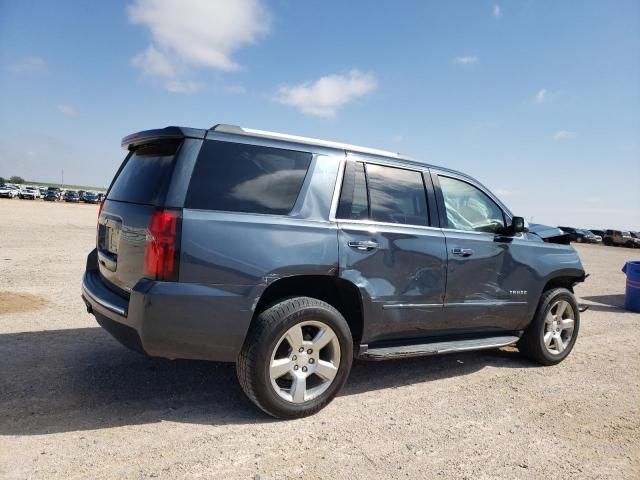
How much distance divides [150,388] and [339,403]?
1.46m

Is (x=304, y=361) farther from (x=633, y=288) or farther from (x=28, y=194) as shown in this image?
Result: (x=28, y=194)

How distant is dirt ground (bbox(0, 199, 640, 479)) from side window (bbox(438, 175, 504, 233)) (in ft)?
4.74

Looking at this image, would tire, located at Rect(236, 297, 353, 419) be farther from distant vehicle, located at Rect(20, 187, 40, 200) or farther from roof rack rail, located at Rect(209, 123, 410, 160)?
distant vehicle, located at Rect(20, 187, 40, 200)

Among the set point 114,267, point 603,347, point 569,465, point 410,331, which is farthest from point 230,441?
point 603,347

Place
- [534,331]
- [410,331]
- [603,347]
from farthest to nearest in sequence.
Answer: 1. [603,347]
2. [534,331]
3. [410,331]

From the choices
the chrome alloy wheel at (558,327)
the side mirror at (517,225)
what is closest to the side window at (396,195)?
the side mirror at (517,225)

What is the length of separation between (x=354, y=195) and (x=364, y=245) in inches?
16.1

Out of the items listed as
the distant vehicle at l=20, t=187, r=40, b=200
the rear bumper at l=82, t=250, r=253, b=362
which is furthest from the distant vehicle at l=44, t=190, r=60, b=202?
the rear bumper at l=82, t=250, r=253, b=362

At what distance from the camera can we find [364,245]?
3467 mm

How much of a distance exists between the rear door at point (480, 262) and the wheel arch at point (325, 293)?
0.92 metres

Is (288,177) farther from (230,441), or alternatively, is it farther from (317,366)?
(230,441)

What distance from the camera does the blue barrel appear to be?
8.68 m

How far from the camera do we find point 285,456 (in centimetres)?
268

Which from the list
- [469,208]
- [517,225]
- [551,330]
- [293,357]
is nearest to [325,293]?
[293,357]
